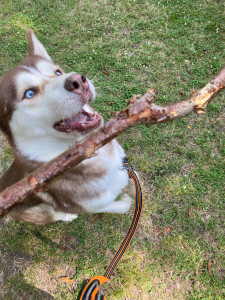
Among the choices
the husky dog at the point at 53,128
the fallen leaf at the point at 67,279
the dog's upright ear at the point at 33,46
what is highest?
the dog's upright ear at the point at 33,46

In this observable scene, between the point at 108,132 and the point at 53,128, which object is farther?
the point at 53,128

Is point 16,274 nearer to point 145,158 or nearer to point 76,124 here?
point 145,158

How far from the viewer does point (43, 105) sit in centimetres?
203

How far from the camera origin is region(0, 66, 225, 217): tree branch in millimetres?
1237

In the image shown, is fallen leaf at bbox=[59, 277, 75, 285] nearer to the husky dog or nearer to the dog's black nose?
the husky dog

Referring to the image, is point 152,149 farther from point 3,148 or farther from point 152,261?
point 3,148

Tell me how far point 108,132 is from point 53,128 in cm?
81

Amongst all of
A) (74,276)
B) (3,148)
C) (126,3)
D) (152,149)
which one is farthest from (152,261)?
(126,3)

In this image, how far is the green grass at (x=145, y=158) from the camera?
10.9 feet

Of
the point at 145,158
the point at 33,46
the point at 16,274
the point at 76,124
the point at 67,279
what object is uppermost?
the point at 33,46

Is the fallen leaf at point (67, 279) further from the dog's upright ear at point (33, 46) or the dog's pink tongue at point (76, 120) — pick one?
the dog's upright ear at point (33, 46)

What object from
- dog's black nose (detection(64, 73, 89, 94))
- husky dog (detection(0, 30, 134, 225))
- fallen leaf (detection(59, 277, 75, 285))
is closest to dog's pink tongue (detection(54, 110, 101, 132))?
husky dog (detection(0, 30, 134, 225))

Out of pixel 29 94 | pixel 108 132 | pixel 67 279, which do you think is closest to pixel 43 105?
pixel 29 94

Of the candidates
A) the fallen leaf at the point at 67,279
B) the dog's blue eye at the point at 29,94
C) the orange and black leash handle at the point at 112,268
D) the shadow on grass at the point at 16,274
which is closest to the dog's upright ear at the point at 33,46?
the dog's blue eye at the point at 29,94
